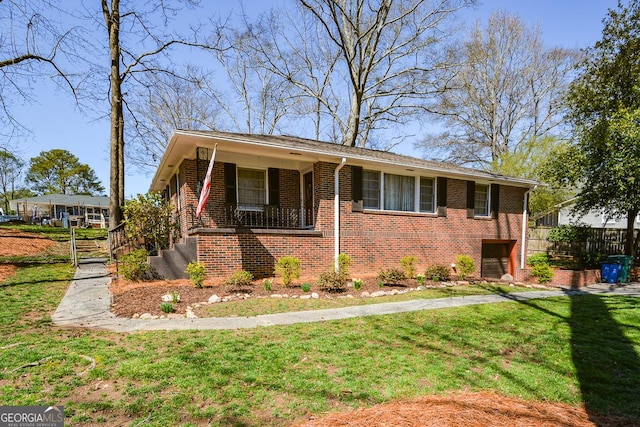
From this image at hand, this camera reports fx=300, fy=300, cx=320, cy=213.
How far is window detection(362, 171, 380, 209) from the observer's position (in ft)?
33.1

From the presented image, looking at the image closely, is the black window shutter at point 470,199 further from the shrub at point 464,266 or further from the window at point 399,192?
the shrub at point 464,266

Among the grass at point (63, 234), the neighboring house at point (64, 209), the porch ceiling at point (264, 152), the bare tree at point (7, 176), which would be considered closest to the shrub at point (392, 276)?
the porch ceiling at point (264, 152)

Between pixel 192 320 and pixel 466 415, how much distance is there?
4.19 m

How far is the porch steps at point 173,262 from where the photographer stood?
8109 millimetres

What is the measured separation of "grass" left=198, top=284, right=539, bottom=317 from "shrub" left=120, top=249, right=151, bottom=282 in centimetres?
342

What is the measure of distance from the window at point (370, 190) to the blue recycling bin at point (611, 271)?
29.1 feet

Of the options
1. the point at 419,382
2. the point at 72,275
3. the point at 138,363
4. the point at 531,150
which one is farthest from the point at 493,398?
the point at 531,150

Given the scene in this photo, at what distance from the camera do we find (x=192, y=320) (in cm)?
500

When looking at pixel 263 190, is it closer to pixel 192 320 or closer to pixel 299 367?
pixel 192 320

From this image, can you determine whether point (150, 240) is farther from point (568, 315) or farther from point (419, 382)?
point (568, 315)

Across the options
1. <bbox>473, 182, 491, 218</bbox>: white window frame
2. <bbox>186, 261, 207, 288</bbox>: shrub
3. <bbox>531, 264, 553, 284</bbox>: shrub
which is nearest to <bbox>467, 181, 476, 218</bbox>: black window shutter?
<bbox>473, 182, 491, 218</bbox>: white window frame

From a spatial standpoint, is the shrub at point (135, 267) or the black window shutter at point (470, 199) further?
the black window shutter at point (470, 199)

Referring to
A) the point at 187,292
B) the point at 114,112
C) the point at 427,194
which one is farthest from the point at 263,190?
the point at 114,112

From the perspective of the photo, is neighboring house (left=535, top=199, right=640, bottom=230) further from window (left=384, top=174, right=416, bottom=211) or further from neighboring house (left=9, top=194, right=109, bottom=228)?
neighboring house (left=9, top=194, right=109, bottom=228)
